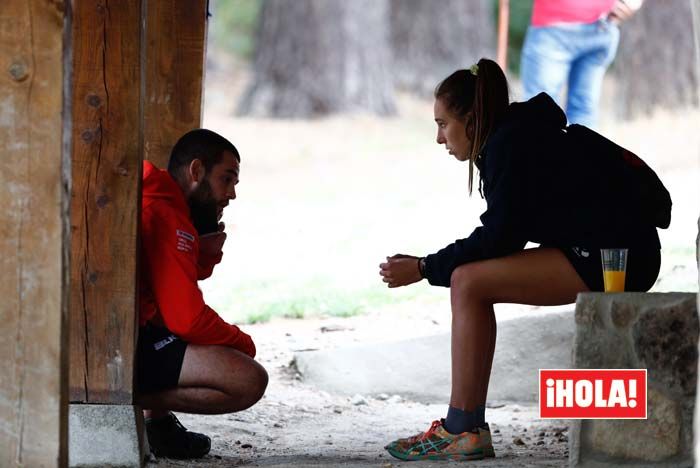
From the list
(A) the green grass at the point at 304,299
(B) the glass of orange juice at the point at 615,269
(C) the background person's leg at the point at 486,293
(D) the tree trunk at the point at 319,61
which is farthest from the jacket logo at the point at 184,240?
(D) the tree trunk at the point at 319,61

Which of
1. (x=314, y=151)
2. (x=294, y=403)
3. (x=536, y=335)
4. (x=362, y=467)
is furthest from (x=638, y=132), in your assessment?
(x=362, y=467)

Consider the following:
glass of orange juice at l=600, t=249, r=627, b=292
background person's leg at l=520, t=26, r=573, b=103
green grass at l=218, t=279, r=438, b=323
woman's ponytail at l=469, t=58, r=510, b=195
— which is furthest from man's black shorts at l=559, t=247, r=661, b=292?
background person's leg at l=520, t=26, r=573, b=103

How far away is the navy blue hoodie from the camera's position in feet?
14.5

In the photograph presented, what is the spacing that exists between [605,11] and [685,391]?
7.65 m

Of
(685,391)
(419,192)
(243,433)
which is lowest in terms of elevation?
(243,433)

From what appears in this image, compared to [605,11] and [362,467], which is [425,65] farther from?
[362,467]

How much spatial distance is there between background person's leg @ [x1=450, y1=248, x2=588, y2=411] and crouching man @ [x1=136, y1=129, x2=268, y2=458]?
0.74 metres

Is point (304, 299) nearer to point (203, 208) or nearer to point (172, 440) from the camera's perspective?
point (172, 440)

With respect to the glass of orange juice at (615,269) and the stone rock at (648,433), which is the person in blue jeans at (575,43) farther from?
the stone rock at (648,433)

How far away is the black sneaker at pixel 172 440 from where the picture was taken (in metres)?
4.79

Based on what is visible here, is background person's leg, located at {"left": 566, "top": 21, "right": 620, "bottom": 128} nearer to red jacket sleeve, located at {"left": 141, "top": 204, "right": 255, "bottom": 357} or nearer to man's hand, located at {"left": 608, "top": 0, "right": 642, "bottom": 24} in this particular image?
man's hand, located at {"left": 608, "top": 0, "right": 642, "bottom": 24}

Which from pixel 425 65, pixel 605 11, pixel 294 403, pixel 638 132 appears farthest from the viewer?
pixel 425 65

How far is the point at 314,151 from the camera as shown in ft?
47.7

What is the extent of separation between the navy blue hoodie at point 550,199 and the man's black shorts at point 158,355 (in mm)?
991
